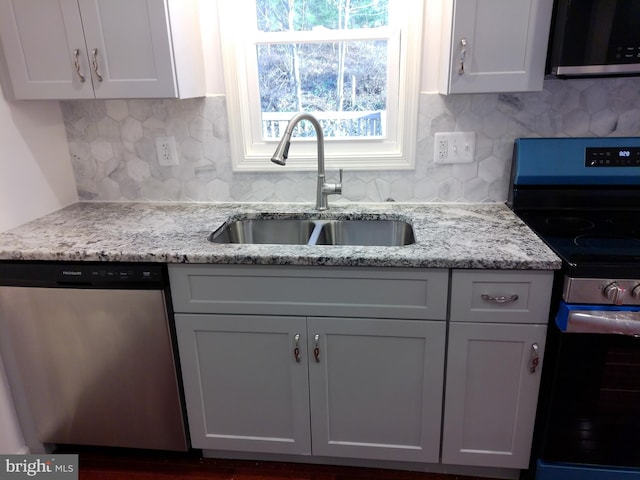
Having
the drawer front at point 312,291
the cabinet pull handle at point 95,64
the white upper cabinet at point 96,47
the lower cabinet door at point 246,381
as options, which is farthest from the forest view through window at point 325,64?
the lower cabinet door at point 246,381

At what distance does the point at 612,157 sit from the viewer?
5.59 feet

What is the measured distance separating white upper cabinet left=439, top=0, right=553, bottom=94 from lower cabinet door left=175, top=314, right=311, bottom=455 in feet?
3.31

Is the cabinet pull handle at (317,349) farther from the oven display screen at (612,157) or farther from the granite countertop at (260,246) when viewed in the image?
the oven display screen at (612,157)

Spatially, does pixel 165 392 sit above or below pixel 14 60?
below

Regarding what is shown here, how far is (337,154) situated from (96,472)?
5.29 ft

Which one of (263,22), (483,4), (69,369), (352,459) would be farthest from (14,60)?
(352,459)

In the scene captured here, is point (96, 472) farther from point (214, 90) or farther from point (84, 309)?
point (214, 90)

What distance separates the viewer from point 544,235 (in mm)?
1521

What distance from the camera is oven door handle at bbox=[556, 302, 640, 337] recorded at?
1.27m

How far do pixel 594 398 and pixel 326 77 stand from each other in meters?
1.52

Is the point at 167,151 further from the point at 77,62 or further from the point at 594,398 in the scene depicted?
the point at 594,398

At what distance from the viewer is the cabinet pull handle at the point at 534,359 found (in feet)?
4.64

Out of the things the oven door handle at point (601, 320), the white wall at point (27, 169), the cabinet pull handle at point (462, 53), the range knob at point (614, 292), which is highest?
the cabinet pull handle at point (462, 53)

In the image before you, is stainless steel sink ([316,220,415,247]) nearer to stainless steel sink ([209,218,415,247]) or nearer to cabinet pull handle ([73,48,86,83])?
stainless steel sink ([209,218,415,247])
